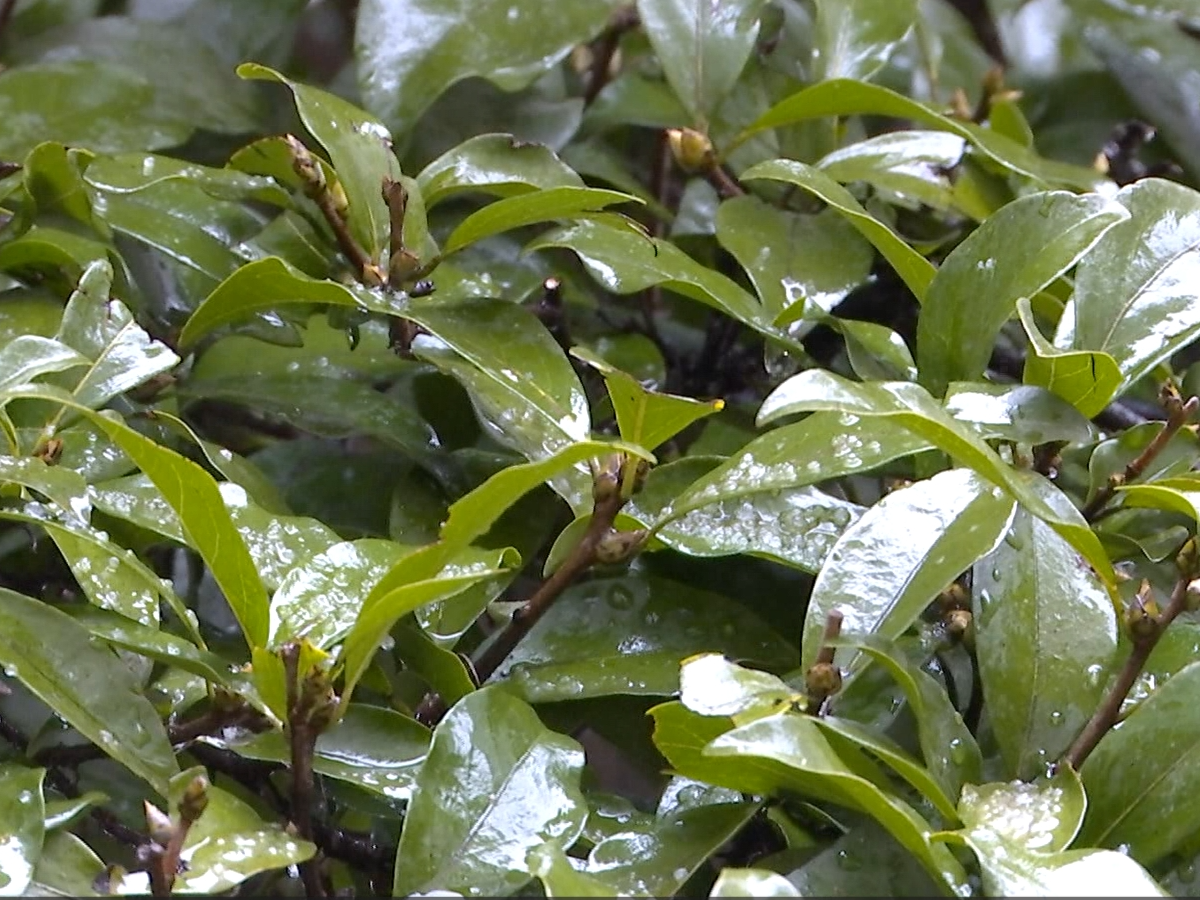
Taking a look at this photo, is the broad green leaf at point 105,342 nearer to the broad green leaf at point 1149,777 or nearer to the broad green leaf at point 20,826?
the broad green leaf at point 20,826

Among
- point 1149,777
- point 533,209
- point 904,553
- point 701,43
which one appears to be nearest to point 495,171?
point 533,209

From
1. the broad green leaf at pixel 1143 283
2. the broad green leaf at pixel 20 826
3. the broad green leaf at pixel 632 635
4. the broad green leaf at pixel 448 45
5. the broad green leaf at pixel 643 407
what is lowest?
the broad green leaf at pixel 632 635

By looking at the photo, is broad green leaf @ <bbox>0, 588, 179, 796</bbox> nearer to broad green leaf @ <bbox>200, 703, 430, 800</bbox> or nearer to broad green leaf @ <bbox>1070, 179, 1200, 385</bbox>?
broad green leaf @ <bbox>200, 703, 430, 800</bbox>

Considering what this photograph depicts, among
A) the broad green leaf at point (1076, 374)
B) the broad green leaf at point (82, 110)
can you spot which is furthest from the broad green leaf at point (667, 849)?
the broad green leaf at point (82, 110)

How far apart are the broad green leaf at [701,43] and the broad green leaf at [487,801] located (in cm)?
42

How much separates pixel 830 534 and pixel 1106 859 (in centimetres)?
19

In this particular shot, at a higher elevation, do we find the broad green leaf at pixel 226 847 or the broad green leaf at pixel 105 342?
the broad green leaf at pixel 105 342

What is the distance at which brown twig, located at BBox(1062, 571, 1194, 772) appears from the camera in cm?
48

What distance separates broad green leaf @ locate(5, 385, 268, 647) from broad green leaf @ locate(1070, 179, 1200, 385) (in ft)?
1.20

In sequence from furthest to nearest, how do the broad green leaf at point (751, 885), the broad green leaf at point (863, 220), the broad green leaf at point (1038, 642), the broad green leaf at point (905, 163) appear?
the broad green leaf at point (905, 163) → the broad green leaf at point (863, 220) → the broad green leaf at point (1038, 642) → the broad green leaf at point (751, 885)

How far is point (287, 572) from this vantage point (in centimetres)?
53

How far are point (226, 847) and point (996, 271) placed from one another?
394mm

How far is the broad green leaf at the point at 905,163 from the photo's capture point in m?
0.73

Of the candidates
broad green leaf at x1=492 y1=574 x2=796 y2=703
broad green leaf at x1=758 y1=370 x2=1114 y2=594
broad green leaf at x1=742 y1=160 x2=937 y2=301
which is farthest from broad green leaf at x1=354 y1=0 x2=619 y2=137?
broad green leaf at x1=758 y1=370 x2=1114 y2=594
